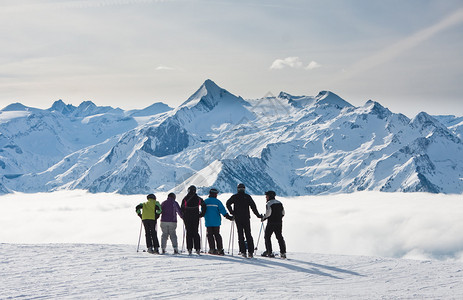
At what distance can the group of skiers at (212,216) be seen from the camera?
18047mm

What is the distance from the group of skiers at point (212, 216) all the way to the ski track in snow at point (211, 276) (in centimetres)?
69

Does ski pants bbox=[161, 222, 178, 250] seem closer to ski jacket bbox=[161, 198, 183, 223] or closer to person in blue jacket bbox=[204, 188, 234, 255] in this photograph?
ski jacket bbox=[161, 198, 183, 223]

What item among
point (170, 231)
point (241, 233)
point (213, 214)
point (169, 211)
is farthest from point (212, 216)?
point (170, 231)

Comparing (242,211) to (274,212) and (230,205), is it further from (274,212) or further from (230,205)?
(274,212)

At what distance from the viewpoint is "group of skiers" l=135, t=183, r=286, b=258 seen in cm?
1805

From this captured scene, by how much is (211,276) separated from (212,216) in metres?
4.37

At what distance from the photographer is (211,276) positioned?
14203mm

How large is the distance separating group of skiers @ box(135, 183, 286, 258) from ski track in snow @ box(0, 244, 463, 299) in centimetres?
69

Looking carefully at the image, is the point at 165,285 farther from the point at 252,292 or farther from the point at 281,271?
the point at 281,271

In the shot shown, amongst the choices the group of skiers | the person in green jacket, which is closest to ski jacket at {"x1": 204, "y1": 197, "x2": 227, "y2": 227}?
the group of skiers

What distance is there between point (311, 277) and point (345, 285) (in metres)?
1.26

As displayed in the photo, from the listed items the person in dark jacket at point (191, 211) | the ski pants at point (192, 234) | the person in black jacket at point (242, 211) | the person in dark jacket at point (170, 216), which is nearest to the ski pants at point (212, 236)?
the ski pants at point (192, 234)

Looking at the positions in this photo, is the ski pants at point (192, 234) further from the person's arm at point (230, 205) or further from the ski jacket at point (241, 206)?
the ski jacket at point (241, 206)

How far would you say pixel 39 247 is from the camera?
19516mm
